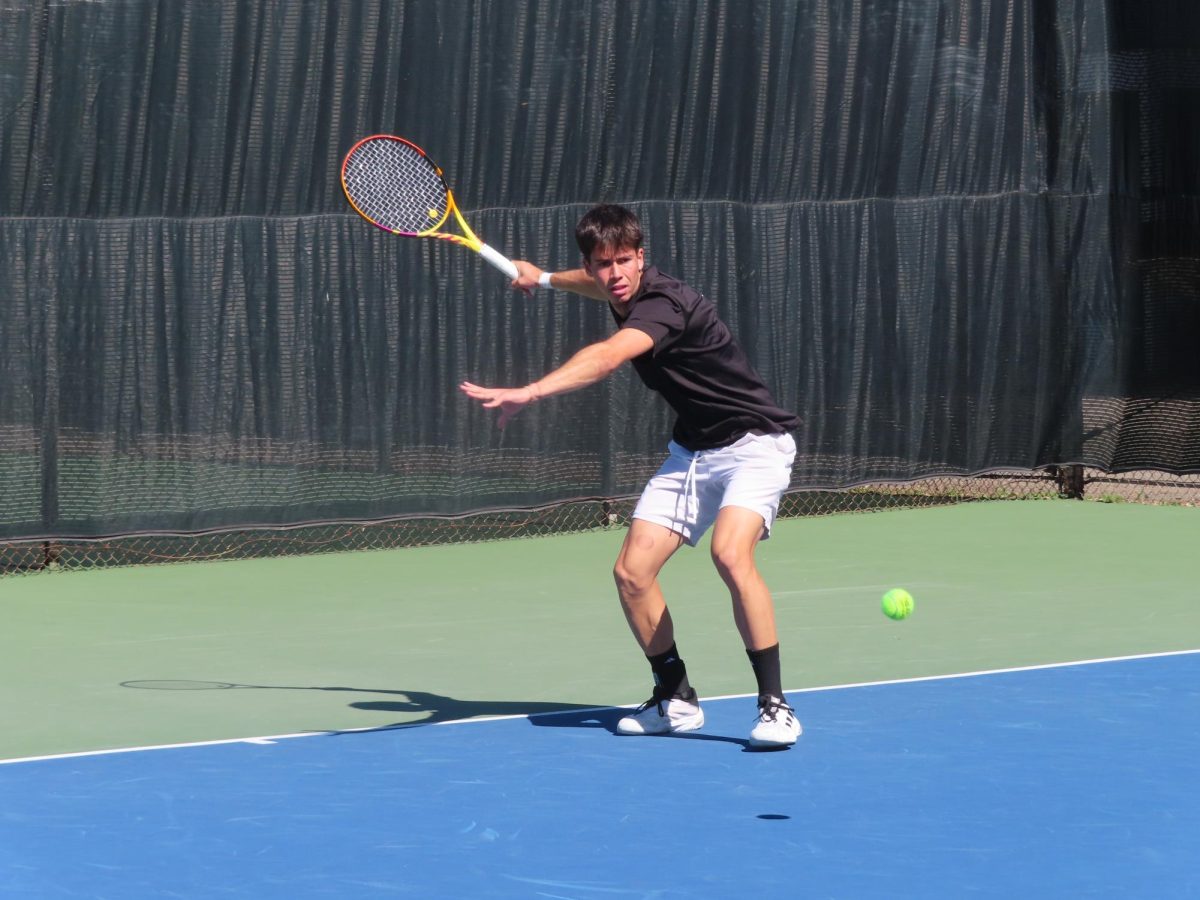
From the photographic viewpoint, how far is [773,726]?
521 cm

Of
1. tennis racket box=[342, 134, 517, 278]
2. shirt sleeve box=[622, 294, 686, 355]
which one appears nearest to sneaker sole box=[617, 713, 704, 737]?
shirt sleeve box=[622, 294, 686, 355]

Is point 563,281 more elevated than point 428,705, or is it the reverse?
point 563,281

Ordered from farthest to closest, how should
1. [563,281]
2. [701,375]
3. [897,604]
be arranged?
1. [897,604]
2. [563,281]
3. [701,375]

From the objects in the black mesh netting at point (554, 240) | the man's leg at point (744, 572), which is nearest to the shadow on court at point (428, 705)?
the man's leg at point (744, 572)

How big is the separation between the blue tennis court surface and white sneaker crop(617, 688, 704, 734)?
48 mm

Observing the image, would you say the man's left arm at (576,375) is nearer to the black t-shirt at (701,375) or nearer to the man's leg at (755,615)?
the black t-shirt at (701,375)

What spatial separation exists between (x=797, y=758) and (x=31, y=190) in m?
4.69

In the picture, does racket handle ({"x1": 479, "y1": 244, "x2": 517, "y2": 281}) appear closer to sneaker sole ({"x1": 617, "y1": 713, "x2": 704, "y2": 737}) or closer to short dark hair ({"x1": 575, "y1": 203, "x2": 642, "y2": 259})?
short dark hair ({"x1": 575, "y1": 203, "x2": 642, "y2": 259})

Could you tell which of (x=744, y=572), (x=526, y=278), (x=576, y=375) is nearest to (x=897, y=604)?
(x=744, y=572)

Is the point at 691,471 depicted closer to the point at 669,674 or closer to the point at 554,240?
the point at 669,674

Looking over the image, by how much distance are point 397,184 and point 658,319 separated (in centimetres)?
188

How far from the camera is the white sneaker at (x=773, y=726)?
5.20m

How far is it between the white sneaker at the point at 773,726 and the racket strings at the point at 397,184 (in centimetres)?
218

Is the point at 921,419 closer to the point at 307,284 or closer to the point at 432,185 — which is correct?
the point at 307,284
